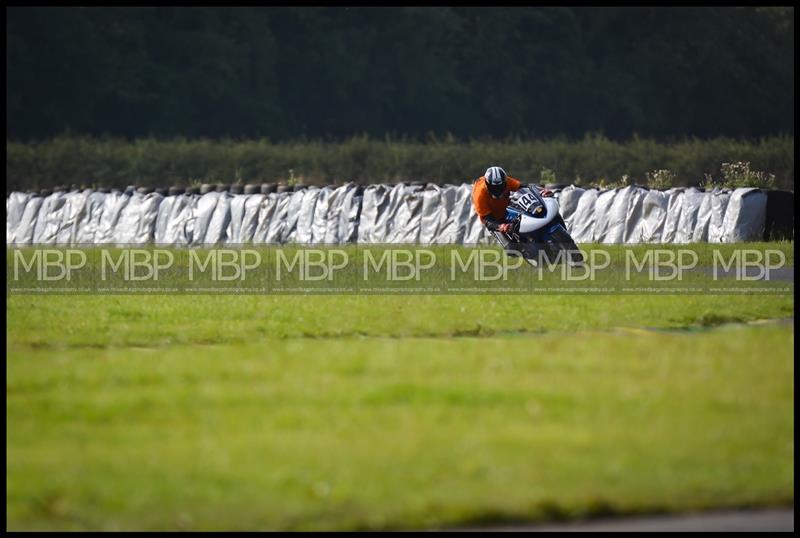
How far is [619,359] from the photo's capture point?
1059cm

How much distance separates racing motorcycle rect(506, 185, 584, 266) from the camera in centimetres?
2017

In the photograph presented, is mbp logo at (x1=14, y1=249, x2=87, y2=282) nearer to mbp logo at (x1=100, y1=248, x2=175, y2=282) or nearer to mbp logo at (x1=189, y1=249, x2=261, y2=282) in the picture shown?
mbp logo at (x1=100, y1=248, x2=175, y2=282)

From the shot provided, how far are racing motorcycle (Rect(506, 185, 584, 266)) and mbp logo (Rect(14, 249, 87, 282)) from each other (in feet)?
21.1

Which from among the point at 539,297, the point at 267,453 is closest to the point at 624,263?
the point at 539,297

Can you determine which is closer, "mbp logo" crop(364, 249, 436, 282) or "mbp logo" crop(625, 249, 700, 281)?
"mbp logo" crop(625, 249, 700, 281)

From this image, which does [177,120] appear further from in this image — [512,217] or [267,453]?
[267,453]

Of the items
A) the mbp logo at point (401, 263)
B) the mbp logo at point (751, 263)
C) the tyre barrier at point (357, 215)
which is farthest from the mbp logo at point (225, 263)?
the mbp logo at point (751, 263)

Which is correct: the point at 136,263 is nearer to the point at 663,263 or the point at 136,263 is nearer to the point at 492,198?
the point at 492,198

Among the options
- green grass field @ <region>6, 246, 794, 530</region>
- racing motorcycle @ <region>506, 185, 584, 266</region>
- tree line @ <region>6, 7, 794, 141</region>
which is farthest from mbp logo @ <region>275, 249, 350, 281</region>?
tree line @ <region>6, 7, 794, 141</region>

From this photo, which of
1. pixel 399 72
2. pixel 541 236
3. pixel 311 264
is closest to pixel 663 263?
pixel 541 236

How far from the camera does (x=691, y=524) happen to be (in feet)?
22.6

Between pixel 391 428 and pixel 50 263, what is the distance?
17.3 metres

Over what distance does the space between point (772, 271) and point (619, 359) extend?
9646 mm

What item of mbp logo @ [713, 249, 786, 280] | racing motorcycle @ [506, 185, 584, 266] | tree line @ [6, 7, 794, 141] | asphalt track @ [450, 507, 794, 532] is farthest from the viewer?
tree line @ [6, 7, 794, 141]
